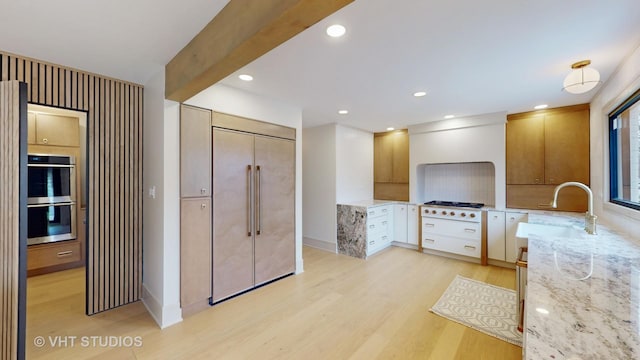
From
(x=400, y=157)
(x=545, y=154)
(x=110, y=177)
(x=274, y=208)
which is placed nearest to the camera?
(x=110, y=177)

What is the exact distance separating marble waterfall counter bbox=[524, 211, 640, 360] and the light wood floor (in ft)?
3.57

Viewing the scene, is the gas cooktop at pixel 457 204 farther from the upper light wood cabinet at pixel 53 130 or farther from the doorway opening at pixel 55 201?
the upper light wood cabinet at pixel 53 130

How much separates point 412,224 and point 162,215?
4.06m

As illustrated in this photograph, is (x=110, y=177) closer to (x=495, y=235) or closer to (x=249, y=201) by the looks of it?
(x=249, y=201)

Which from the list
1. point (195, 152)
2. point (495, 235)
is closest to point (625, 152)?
point (495, 235)

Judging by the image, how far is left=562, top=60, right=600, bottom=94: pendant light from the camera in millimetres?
2141

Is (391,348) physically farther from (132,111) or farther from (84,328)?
(132,111)

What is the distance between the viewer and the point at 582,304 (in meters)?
0.86

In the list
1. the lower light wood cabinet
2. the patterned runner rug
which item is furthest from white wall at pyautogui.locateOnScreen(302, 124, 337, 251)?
the lower light wood cabinet

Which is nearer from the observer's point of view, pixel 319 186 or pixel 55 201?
pixel 55 201

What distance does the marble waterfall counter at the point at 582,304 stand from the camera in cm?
63

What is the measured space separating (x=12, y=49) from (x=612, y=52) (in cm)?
483

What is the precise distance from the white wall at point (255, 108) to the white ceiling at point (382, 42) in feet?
0.42

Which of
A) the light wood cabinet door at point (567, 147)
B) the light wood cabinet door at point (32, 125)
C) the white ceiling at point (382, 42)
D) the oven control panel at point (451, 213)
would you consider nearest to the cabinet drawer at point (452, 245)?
the oven control panel at point (451, 213)
